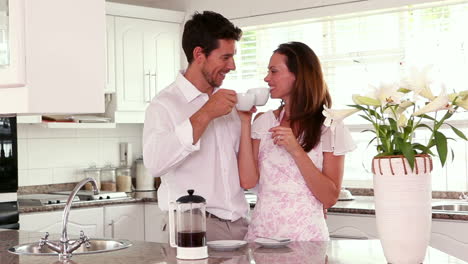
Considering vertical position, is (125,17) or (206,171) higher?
(125,17)

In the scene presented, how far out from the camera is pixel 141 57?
5789mm

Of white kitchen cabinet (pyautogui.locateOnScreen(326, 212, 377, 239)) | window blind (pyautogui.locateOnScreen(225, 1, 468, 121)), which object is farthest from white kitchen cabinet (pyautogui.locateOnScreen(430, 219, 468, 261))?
window blind (pyautogui.locateOnScreen(225, 1, 468, 121))

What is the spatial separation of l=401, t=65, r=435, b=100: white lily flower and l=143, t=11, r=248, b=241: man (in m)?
1.07

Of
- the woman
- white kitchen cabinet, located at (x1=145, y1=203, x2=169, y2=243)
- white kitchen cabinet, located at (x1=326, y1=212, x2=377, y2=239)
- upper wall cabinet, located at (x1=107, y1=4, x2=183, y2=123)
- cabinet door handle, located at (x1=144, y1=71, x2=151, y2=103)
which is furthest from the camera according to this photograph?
cabinet door handle, located at (x1=144, y1=71, x2=151, y2=103)

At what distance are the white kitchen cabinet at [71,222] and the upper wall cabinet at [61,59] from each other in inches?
112

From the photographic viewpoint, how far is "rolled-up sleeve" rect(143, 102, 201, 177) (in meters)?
3.06

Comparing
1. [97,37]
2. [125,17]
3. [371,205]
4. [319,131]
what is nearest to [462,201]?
[371,205]

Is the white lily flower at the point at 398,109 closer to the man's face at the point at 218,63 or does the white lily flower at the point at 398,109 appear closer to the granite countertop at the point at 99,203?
the man's face at the point at 218,63

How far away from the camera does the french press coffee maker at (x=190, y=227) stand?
2572 mm

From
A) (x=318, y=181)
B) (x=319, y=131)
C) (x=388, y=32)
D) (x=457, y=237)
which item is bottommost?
(x=457, y=237)

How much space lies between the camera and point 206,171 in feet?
10.9

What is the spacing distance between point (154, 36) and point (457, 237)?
9.18 ft

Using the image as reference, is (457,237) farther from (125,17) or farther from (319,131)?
(125,17)

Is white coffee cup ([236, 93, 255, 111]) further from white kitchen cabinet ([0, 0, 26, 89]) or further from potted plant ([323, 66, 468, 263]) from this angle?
white kitchen cabinet ([0, 0, 26, 89])
